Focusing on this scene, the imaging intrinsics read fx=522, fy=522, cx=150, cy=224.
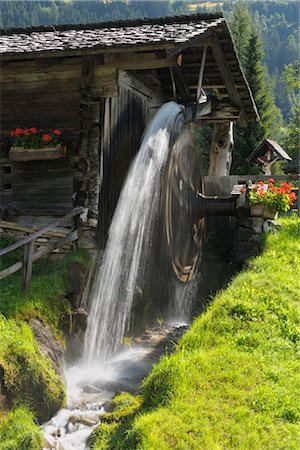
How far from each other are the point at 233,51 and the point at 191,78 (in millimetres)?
1889

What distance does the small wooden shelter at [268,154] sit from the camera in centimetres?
1475

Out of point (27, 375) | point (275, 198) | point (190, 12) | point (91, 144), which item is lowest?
point (27, 375)

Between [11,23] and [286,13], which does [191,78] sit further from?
[286,13]

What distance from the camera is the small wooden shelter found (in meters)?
14.8

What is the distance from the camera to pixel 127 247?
25.9ft

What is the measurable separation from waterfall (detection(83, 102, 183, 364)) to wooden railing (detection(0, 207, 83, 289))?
23.9 inches

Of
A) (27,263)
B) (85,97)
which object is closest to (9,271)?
(27,263)

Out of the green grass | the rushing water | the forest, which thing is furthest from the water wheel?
the forest

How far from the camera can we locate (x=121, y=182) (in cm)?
920

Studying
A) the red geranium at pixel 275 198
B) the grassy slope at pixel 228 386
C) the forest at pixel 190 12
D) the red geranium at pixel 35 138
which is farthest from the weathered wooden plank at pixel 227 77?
the forest at pixel 190 12

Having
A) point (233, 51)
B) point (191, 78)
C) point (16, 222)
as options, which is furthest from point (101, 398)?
point (191, 78)

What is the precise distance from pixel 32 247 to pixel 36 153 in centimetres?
204

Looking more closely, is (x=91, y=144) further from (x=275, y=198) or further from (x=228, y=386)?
(x=228, y=386)

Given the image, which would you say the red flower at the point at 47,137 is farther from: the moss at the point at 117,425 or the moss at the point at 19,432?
the moss at the point at 19,432
